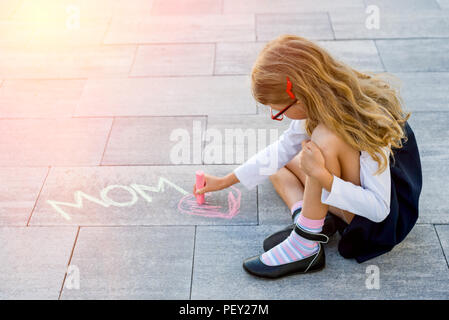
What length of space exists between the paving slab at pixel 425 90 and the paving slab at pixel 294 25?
2.51 feet

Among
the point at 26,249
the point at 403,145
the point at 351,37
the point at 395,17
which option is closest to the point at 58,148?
the point at 26,249

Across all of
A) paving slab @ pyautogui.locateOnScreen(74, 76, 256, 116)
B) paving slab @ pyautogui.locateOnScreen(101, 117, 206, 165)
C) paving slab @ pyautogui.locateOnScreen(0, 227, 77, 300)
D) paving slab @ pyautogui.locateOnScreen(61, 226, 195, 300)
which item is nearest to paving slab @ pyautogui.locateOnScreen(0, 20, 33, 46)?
paving slab @ pyautogui.locateOnScreen(74, 76, 256, 116)

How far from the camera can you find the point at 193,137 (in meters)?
2.98

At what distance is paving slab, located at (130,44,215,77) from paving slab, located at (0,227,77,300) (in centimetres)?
148

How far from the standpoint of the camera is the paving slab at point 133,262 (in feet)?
7.11

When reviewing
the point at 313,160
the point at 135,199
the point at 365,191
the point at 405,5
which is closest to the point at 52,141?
the point at 135,199

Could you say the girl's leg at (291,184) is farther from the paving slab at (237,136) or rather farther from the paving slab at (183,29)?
the paving slab at (183,29)

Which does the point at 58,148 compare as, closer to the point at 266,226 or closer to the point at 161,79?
the point at 161,79

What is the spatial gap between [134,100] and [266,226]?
4.50 feet

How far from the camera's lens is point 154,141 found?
2.96m

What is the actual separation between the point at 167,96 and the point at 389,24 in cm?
189

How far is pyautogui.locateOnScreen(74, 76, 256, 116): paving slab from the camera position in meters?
3.19

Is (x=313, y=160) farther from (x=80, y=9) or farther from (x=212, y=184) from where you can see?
(x=80, y=9)

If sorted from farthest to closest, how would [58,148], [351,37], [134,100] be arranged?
[351,37], [134,100], [58,148]
